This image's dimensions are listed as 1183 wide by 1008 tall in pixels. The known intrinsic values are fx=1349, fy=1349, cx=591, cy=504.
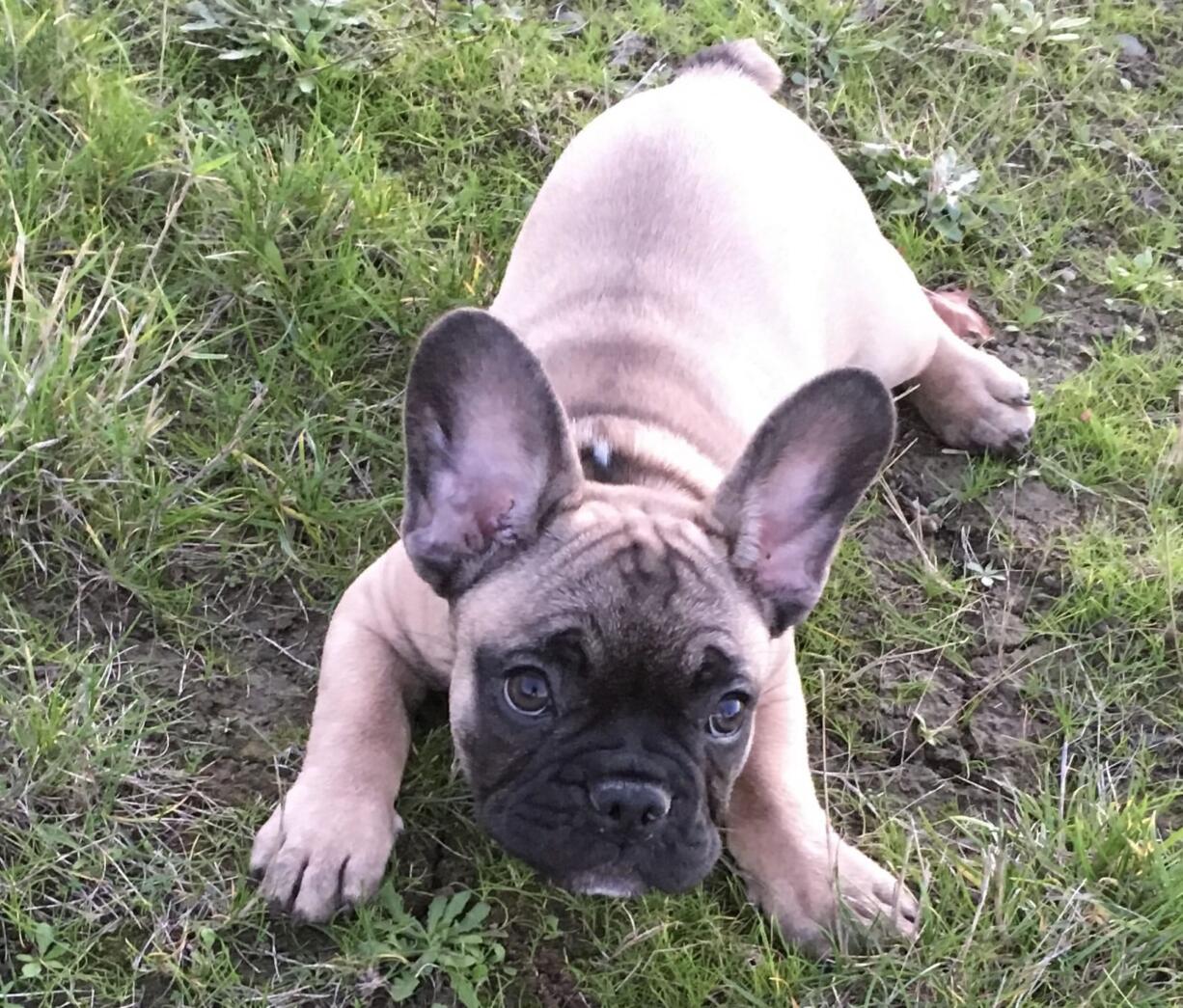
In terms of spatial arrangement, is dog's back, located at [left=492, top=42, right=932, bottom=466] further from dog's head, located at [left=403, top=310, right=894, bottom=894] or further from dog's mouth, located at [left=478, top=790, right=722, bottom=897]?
dog's mouth, located at [left=478, top=790, right=722, bottom=897]

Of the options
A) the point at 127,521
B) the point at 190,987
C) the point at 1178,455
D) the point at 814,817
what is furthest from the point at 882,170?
the point at 190,987

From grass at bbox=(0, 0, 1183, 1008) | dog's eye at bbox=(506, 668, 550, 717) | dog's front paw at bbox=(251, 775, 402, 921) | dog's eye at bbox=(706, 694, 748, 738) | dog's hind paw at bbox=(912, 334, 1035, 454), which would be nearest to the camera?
dog's eye at bbox=(506, 668, 550, 717)

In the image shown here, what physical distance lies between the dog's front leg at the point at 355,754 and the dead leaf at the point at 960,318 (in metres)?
2.32

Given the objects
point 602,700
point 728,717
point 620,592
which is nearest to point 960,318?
point 728,717

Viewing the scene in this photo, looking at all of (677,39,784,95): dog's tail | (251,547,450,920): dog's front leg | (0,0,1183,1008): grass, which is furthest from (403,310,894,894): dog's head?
(677,39,784,95): dog's tail

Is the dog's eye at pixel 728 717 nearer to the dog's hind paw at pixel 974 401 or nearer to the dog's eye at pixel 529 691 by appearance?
the dog's eye at pixel 529 691

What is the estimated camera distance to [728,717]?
9.59 ft

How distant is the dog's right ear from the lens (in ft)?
8.87

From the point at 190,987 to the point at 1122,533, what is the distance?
306 cm

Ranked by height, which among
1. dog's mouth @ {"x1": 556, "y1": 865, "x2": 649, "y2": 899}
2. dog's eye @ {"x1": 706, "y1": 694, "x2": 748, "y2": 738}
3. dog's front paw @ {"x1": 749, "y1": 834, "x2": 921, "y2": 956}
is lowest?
dog's front paw @ {"x1": 749, "y1": 834, "x2": 921, "y2": 956}

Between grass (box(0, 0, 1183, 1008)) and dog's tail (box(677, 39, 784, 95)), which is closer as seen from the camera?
grass (box(0, 0, 1183, 1008))

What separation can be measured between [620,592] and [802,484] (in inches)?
19.0

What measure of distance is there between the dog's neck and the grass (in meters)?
0.78

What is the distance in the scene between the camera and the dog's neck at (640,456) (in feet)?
10.6
